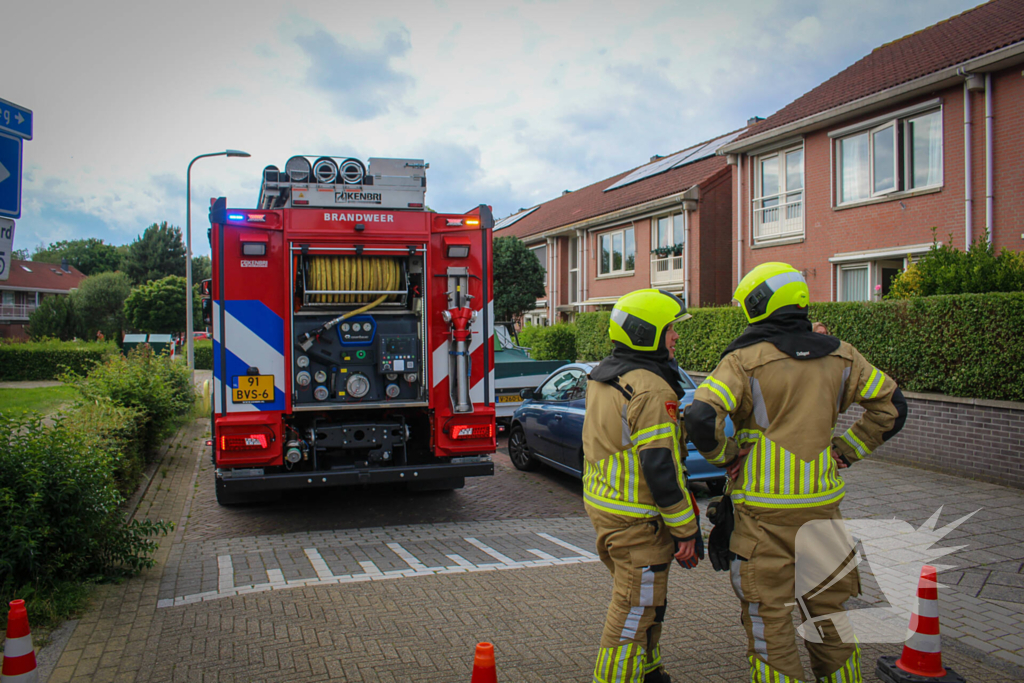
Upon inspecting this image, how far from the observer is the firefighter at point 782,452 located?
8.79ft

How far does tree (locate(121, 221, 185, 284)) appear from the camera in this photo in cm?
5997

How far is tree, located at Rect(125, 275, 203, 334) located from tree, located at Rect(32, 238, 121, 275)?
4318 cm

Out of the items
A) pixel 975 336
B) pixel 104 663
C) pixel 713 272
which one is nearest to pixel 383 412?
pixel 104 663

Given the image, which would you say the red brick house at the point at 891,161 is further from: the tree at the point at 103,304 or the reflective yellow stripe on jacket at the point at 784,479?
the tree at the point at 103,304

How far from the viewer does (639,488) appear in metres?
2.80

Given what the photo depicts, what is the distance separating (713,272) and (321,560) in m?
16.9

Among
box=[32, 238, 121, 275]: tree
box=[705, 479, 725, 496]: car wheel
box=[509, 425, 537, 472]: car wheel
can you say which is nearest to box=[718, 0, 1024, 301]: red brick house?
box=[705, 479, 725, 496]: car wheel

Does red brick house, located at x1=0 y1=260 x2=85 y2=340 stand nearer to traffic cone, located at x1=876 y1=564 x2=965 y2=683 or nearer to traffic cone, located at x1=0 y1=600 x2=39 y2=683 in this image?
traffic cone, located at x1=0 y1=600 x2=39 y2=683

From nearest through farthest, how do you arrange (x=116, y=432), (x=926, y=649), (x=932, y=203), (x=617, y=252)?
(x=926, y=649), (x=116, y=432), (x=932, y=203), (x=617, y=252)

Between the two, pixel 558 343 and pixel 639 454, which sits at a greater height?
pixel 558 343

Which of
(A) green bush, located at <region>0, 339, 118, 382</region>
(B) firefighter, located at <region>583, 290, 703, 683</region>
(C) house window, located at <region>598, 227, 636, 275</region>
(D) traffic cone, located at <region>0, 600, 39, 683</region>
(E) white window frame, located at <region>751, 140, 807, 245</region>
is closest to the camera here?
(D) traffic cone, located at <region>0, 600, 39, 683</region>

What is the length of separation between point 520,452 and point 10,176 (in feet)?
22.1

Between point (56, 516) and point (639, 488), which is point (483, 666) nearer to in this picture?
point (639, 488)

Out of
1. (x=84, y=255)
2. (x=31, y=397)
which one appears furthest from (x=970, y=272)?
(x=84, y=255)
